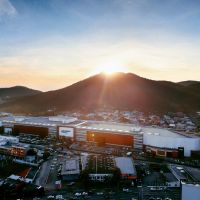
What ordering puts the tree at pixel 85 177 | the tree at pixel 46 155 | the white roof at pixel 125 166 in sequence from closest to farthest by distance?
the tree at pixel 85 177 < the white roof at pixel 125 166 < the tree at pixel 46 155

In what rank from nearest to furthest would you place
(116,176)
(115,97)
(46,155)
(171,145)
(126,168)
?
(116,176) < (126,168) < (46,155) < (171,145) < (115,97)

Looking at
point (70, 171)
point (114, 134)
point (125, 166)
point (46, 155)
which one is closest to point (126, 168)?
point (125, 166)

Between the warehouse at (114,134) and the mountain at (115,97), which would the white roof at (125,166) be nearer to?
the warehouse at (114,134)

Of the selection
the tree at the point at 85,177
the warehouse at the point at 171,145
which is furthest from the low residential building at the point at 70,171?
the warehouse at the point at 171,145

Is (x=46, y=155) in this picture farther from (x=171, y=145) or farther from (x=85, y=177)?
(x=171, y=145)

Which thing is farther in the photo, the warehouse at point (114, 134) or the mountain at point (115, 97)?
the mountain at point (115, 97)

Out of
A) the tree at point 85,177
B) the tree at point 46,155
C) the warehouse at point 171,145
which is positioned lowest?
the tree at point 85,177

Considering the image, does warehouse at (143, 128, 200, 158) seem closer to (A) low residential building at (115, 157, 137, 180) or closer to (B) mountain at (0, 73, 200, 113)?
(A) low residential building at (115, 157, 137, 180)

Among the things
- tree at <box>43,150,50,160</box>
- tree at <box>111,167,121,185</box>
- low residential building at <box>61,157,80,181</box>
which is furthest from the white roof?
tree at <box>43,150,50,160</box>

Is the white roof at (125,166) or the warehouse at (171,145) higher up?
the warehouse at (171,145)
